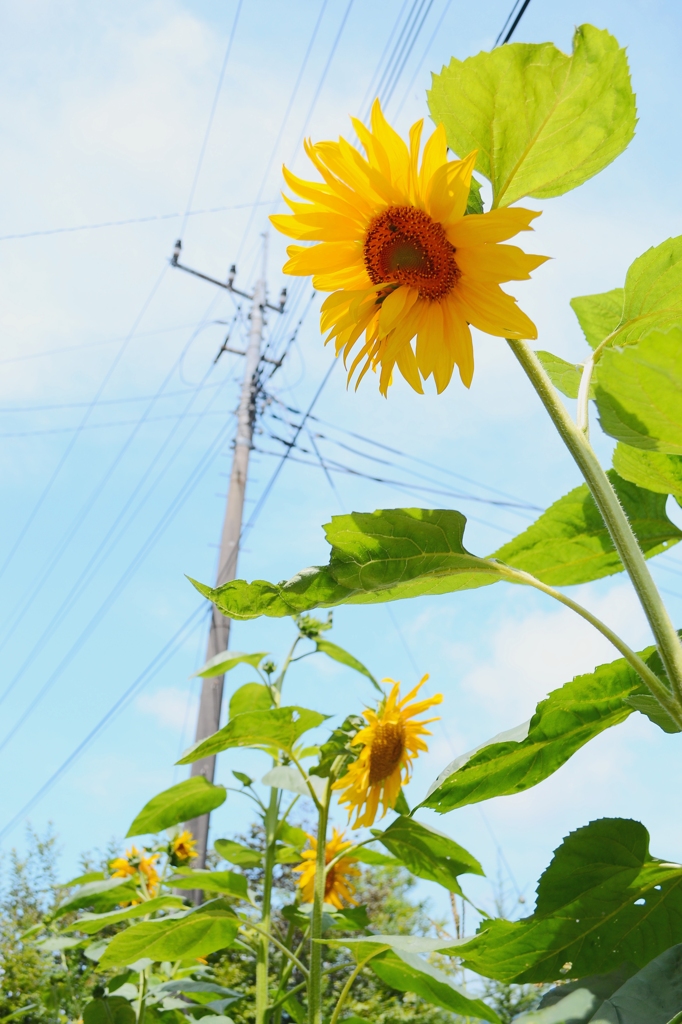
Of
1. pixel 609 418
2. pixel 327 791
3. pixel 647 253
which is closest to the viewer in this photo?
pixel 609 418

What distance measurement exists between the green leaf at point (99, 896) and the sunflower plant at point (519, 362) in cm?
141

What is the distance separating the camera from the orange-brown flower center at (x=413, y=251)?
0.62 m

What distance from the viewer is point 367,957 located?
3.18 ft

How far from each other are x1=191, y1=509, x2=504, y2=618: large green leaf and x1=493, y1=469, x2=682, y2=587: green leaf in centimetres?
14

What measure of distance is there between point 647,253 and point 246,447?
614cm

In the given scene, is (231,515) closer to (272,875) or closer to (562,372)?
(272,875)

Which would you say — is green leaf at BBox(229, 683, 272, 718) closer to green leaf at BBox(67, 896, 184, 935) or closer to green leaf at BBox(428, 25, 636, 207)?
green leaf at BBox(67, 896, 184, 935)

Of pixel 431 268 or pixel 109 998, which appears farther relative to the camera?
pixel 109 998

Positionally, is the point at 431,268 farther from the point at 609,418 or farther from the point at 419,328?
the point at 609,418

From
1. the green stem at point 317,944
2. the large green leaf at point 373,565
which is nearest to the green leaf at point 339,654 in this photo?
the green stem at point 317,944

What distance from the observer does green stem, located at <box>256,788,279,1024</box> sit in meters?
1.51

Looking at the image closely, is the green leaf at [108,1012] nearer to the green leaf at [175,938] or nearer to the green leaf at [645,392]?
the green leaf at [175,938]

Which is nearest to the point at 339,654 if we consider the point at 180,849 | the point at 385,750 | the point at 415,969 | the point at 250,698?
the point at 250,698

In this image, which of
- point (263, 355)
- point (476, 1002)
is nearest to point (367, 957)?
point (476, 1002)
